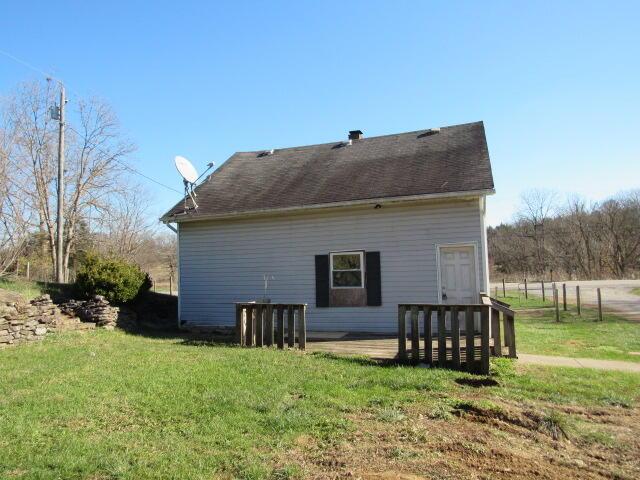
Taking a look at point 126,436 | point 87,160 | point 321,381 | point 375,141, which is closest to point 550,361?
point 321,381

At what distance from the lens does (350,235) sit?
12.0 m

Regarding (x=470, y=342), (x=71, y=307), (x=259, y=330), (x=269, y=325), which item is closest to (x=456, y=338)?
(x=470, y=342)

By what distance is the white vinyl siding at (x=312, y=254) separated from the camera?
1122 centimetres

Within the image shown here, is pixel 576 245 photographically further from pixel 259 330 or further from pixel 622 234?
pixel 259 330

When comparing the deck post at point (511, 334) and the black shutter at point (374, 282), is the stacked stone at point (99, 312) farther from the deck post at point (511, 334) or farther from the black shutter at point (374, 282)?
the deck post at point (511, 334)

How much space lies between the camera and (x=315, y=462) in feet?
11.6

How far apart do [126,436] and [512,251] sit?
187 ft

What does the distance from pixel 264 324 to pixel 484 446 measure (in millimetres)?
5983

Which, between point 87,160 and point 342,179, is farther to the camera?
point 87,160

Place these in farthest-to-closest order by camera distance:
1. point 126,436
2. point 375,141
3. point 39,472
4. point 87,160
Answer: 1. point 87,160
2. point 375,141
3. point 126,436
4. point 39,472

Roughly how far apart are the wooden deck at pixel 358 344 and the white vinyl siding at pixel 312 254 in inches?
29.9

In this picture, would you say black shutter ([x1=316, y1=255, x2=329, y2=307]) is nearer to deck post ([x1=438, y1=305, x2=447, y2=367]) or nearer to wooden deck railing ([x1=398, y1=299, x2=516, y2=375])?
wooden deck railing ([x1=398, y1=299, x2=516, y2=375])

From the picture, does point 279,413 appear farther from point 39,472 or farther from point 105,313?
point 105,313

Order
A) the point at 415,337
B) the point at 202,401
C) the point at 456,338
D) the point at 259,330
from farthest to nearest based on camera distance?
the point at 259,330, the point at 415,337, the point at 456,338, the point at 202,401
